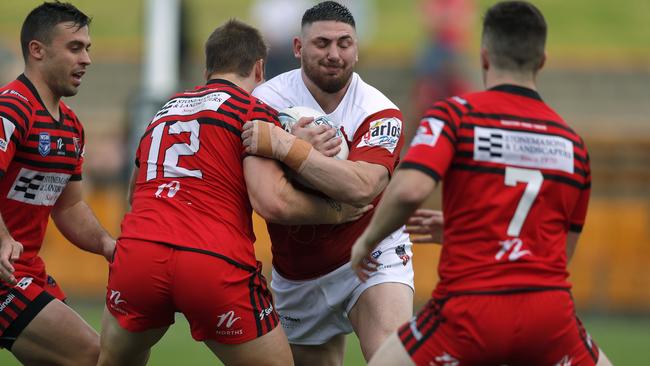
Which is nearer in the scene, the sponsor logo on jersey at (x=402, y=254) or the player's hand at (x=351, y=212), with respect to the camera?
the player's hand at (x=351, y=212)

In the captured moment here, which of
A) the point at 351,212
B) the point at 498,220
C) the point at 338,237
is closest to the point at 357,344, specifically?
the point at 338,237

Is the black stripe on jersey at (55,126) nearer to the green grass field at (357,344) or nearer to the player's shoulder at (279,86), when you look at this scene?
the player's shoulder at (279,86)

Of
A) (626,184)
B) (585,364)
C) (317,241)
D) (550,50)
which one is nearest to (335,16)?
(317,241)

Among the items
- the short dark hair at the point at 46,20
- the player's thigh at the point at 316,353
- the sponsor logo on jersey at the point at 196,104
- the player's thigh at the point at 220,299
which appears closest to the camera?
the player's thigh at the point at 220,299

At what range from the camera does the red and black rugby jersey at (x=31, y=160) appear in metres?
6.70

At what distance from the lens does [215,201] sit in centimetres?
629

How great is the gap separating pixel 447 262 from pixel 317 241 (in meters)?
1.84

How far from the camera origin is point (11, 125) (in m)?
6.58

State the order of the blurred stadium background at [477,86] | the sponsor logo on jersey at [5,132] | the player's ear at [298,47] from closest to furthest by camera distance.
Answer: the sponsor logo on jersey at [5,132] < the player's ear at [298,47] < the blurred stadium background at [477,86]

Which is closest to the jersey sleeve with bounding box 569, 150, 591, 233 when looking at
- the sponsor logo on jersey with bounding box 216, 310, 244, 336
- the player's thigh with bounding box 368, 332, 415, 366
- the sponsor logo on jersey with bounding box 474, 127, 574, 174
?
the sponsor logo on jersey with bounding box 474, 127, 574, 174

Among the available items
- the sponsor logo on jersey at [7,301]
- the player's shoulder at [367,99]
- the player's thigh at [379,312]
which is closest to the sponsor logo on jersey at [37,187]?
the sponsor logo on jersey at [7,301]

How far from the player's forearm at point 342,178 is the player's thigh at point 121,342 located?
123cm

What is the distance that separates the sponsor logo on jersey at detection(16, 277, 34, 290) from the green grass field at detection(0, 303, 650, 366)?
3.99m

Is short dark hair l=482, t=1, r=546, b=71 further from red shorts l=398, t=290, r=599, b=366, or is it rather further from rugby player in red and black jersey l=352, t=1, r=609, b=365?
red shorts l=398, t=290, r=599, b=366
